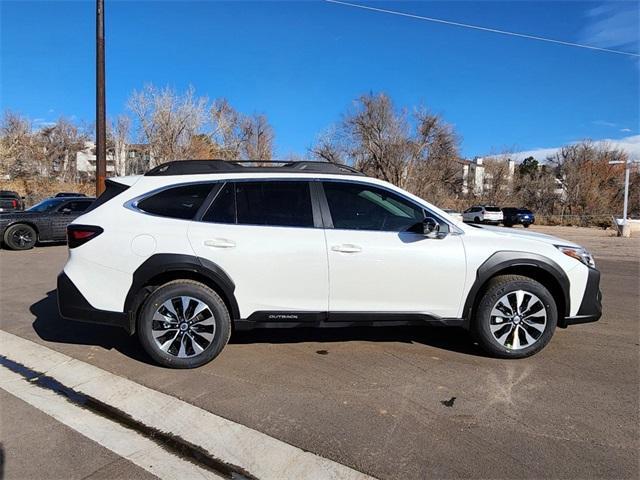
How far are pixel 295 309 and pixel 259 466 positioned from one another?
5.34 feet

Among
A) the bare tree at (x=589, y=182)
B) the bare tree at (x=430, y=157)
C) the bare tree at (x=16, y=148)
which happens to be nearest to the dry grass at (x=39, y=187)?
the bare tree at (x=16, y=148)

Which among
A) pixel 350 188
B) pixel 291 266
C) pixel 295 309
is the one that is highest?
pixel 350 188

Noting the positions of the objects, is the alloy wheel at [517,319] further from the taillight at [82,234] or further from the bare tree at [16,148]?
the bare tree at [16,148]

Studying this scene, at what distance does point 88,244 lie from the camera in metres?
4.14

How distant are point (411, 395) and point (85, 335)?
371 cm

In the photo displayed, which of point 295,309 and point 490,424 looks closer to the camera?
point 490,424

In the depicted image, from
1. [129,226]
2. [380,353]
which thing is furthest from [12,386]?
[380,353]

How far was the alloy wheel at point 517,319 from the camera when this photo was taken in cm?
430

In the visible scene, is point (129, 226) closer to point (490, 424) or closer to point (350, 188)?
point (350, 188)

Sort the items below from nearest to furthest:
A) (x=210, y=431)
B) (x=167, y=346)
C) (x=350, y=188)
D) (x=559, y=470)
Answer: (x=559, y=470), (x=210, y=431), (x=167, y=346), (x=350, y=188)

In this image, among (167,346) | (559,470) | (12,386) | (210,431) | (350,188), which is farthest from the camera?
(350,188)

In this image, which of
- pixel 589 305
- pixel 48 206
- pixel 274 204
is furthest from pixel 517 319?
pixel 48 206

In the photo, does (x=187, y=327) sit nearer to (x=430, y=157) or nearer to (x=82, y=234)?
(x=82, y=234)

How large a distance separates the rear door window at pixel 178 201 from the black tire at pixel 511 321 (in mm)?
2819
